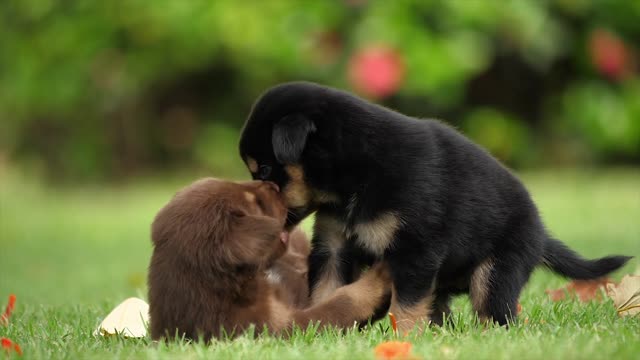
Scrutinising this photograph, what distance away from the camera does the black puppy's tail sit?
423 centimetres

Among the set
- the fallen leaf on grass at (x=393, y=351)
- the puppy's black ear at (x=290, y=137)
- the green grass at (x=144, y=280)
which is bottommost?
the green grass at (x=144, y=280)

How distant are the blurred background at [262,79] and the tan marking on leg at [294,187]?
26.7 feet

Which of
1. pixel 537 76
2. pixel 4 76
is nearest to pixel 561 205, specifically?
pixel 537 76

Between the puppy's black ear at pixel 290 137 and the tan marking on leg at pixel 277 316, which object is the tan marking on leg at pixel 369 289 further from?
the puppy's black ear at pixel 290 137

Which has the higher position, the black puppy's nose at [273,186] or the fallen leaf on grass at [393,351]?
the black puppy's nose at [273,186]

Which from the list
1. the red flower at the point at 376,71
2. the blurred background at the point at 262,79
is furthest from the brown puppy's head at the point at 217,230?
the red flower at the point at 376,71

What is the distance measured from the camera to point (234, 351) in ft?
10.4

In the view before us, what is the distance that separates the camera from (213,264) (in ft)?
11.0

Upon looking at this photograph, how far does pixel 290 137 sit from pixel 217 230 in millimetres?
538

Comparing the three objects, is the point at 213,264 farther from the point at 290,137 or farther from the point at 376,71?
the point at 376,71

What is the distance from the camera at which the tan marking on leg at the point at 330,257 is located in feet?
13.2

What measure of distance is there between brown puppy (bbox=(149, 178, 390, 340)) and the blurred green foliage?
10.1 m

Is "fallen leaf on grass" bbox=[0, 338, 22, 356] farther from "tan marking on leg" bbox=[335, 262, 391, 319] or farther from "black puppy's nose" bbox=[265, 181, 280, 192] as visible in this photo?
"tan marking on leg" bbox=[335, 262, 391, 319]

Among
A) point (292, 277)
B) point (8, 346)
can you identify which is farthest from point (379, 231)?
point (8, 346)
